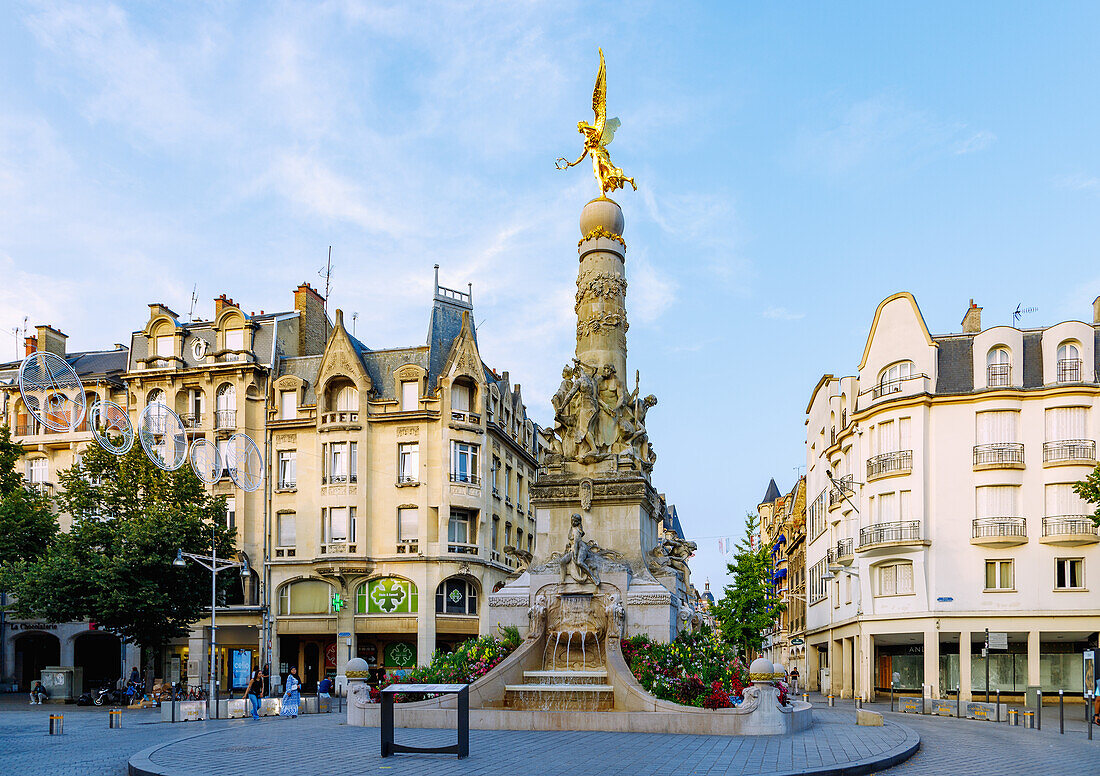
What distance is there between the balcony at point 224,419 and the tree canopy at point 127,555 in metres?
6.36

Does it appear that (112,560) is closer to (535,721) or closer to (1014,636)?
(535,721)

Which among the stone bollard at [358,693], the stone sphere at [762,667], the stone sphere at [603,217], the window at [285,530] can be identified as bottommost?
the stone bollard at [358,693]

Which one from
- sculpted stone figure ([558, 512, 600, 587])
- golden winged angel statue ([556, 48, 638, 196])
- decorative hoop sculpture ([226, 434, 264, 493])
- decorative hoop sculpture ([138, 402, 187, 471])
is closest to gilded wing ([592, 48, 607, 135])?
golden winged angel statue ([556, 48, 638, 196])

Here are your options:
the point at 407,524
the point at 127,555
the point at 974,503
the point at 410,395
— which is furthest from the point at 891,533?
the point at 127,555

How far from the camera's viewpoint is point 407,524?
5319 cm

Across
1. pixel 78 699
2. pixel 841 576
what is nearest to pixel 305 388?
pixel 78 699

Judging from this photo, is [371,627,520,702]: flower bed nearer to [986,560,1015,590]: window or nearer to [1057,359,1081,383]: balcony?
[986,560,1015,590]: window

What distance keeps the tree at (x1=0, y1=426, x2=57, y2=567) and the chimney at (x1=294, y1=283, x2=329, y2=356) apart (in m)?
15.3

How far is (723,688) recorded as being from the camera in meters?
22.0

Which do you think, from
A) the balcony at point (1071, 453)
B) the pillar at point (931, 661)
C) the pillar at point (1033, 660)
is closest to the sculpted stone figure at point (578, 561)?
the pillar at point (931, 661)

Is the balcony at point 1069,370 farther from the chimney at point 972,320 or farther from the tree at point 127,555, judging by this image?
the tree at point 127,555

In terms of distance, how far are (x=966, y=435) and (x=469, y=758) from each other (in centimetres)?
3678

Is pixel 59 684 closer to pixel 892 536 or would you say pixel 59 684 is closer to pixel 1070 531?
pixel 892 536

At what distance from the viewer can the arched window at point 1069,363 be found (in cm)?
4622
